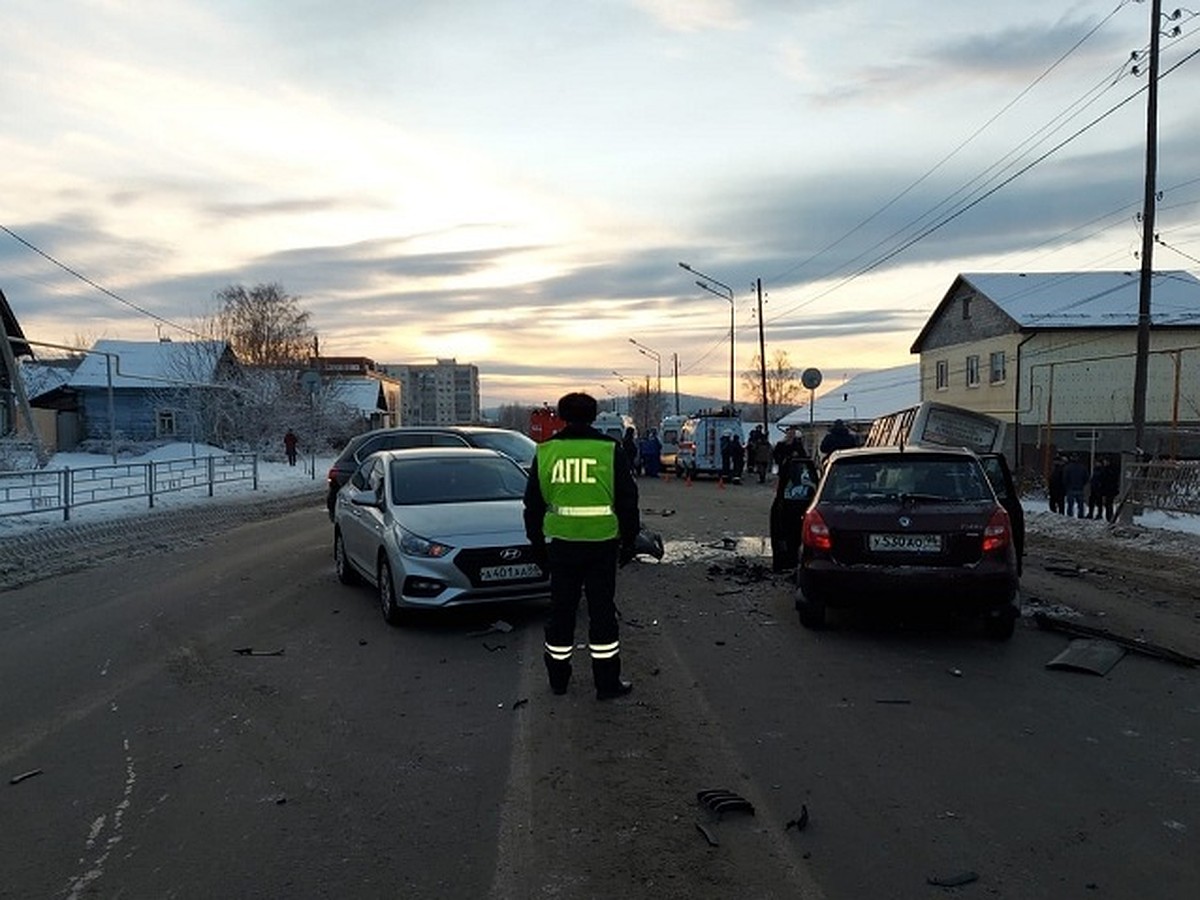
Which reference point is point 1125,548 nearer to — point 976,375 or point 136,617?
point 136,617

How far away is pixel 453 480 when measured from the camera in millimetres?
9594

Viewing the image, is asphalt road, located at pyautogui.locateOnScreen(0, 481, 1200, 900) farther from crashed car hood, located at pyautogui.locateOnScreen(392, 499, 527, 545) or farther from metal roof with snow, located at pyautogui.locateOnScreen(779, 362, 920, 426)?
metal roof with snow, located at pyautogui.locateOnScreen(779, 362, 920, 426)

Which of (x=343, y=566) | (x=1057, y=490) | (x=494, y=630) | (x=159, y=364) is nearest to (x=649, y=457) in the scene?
(x=1057, y=490)

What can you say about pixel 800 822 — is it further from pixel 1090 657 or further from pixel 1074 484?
pixel 1074 484

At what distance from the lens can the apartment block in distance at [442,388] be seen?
16700 centimetres

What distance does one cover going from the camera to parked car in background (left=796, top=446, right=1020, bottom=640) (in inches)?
289

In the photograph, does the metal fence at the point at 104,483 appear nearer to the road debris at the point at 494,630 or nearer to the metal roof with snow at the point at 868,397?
the road debris at the point at 494,630

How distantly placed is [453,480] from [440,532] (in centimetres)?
140

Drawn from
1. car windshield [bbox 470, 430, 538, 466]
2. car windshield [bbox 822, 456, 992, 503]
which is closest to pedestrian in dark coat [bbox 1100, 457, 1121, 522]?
car windshield [bbox 470, 430, 538, 466]

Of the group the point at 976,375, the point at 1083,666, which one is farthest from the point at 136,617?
the point at 976,375

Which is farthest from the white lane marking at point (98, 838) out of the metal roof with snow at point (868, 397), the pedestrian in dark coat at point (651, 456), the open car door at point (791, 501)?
the metal roof with snow at point (868, 397)

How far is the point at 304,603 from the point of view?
955cm

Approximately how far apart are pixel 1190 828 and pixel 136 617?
8272 millimetres

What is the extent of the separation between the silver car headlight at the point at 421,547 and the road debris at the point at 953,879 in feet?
16.8
